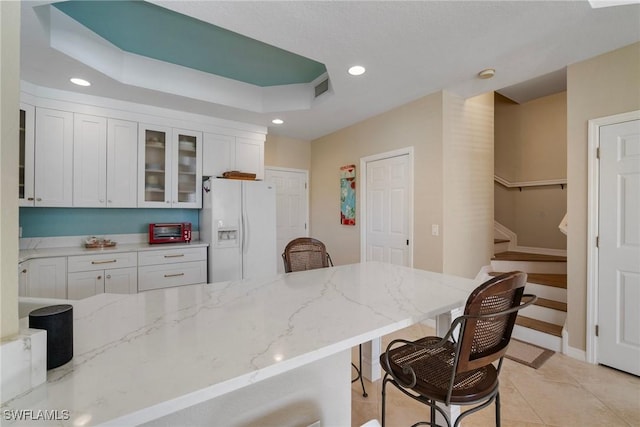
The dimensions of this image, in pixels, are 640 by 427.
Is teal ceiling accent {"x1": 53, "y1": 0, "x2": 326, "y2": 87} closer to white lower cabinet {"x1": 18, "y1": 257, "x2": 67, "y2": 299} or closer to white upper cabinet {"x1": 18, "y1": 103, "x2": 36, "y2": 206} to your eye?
white upper cabinet {"x1": 18, "y1": 103, "x2": 36, "y2": 206}

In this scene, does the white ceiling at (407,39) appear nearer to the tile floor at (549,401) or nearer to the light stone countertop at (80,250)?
the light stone countertop at (80,250)

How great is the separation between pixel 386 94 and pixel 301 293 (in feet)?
8.48

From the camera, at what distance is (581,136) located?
2.46 metres

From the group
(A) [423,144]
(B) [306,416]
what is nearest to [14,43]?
(B) [306,416]

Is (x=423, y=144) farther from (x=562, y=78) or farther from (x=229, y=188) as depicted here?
(x=229, y=188)

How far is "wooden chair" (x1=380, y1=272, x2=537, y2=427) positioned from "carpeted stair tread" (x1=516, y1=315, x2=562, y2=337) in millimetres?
1978

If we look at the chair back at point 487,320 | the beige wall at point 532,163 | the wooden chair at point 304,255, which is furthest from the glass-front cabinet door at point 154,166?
the beige wall at point 532,163

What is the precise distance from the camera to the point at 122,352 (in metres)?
0.84

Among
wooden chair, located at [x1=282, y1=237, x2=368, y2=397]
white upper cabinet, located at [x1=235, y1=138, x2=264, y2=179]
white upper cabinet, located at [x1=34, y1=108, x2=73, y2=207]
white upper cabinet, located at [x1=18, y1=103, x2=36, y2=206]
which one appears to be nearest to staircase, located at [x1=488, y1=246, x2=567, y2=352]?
wooden chair, located at [x1=282, y1=237, x2=368, y2=397]

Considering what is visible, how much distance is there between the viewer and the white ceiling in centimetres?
182

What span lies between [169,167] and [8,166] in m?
3.10

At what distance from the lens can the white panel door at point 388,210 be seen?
3531 millimetres

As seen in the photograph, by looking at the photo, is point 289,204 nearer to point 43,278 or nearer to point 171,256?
point 171,256

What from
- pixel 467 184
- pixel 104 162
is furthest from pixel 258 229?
pixel 467 184
